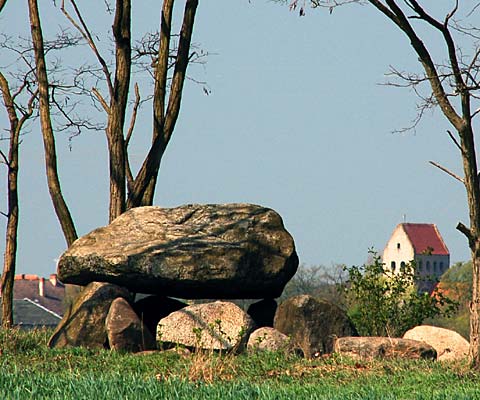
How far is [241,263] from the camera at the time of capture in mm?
15992

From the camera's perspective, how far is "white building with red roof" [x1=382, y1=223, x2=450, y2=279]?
285 feet

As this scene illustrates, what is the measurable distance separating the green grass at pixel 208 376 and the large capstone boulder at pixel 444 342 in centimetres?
207

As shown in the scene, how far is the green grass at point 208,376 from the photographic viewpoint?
8648 millimetres

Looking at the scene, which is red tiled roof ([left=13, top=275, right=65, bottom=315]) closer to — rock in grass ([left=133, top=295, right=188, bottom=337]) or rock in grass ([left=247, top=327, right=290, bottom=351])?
rock in grass ([left=133, top=295, right=188, bottom=337])

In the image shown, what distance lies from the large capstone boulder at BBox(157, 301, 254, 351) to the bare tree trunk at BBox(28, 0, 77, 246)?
4.09 meters

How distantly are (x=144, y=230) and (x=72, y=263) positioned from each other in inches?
53.1

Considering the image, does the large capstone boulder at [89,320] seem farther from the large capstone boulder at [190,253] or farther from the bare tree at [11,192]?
the bare tree at [11,192]

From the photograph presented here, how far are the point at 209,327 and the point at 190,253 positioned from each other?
1.72 meters

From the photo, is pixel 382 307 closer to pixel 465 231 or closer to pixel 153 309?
pixel 153 309

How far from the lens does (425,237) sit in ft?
288

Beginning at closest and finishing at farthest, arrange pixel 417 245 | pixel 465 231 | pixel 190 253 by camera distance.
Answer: pixel 465 231 → pixel 190 253 → pixel 417 245

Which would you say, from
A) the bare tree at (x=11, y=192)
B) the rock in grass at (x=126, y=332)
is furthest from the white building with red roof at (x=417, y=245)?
the rock in grass at (x=126, y=332)

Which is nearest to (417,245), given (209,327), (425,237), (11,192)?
(425,237)

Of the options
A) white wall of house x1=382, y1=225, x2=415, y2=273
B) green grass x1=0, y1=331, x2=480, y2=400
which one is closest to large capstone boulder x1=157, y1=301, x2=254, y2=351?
green grass x1=0, y1=331, x2=480, y2=400
